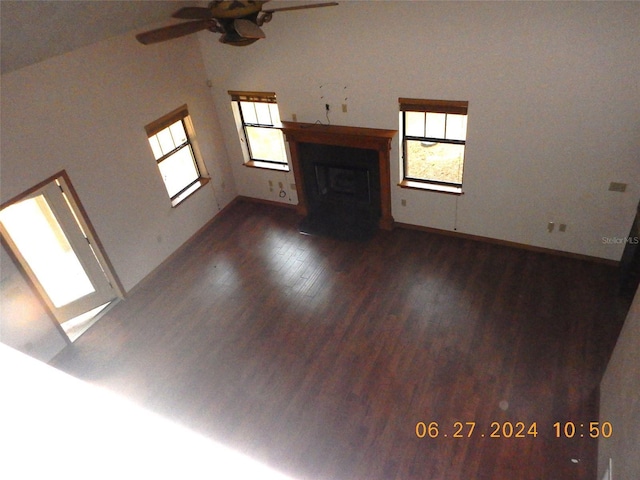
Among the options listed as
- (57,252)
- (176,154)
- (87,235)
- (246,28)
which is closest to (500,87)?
(246,28)

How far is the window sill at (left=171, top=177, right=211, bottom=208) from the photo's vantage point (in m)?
6.71

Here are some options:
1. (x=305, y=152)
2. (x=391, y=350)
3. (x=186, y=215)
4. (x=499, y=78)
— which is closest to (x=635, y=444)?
(x=391, y=350)

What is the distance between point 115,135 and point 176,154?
1208 mm

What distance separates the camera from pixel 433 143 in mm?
5941

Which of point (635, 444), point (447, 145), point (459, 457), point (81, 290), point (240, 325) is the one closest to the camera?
point (635, 444)

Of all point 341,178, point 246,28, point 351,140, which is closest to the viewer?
point 246,28

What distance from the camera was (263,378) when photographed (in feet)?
15.7

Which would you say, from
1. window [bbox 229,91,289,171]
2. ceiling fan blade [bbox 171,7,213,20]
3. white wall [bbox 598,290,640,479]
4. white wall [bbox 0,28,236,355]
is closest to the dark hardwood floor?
white wall [bbox 598,290,640,479]

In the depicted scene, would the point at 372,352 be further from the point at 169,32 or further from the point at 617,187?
the point at 169,32

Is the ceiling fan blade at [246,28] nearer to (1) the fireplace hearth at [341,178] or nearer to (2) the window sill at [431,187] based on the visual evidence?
(1) the fireplace hearth at [341,178]

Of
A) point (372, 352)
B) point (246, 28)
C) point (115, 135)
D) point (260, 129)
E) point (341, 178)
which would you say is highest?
point (246, 28)

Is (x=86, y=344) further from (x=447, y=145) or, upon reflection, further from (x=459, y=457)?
(x=447, y=145)

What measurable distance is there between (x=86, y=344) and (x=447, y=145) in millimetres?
5122

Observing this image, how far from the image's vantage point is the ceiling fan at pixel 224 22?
3.34 metres
